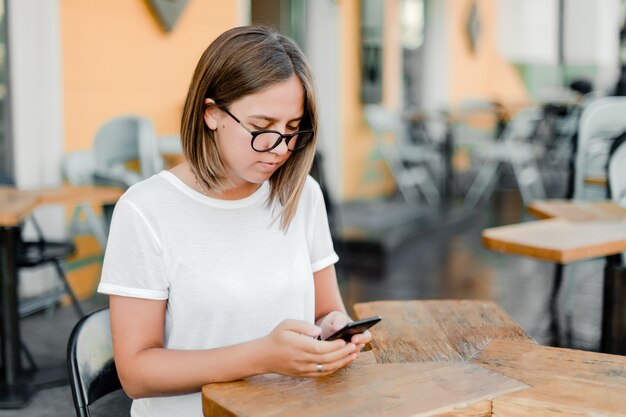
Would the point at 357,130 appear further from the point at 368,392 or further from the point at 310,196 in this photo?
the point at 368,392

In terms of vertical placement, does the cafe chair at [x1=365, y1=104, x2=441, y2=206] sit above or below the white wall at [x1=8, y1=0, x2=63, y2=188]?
below

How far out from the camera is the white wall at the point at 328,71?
759 cm

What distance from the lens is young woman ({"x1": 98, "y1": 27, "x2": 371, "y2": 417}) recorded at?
137 centimetres

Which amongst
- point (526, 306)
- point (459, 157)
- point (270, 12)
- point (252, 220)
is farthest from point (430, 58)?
point (252, 220)

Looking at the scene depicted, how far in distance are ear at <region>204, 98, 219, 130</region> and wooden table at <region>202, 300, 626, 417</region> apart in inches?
19.4

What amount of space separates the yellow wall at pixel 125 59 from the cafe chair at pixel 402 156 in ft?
8.38

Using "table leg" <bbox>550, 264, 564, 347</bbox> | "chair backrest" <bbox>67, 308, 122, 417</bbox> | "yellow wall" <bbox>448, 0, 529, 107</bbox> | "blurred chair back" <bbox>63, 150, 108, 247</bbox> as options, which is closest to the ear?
"chair backrest" <bbox>67, 308, 122, 417</bbox>

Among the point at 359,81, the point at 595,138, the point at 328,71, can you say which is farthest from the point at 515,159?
the point at 595,138

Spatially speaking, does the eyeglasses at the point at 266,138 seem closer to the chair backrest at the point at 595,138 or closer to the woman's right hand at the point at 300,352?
the woman's right hand at the point at 300,352

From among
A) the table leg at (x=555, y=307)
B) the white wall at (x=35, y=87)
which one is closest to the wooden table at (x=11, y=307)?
the white wall at (x=35, y=87)

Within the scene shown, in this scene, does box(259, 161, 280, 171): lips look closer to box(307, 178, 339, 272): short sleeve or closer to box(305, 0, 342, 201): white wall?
box(307, 178, 339, 272): short sleeve

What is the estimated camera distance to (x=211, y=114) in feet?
4.86

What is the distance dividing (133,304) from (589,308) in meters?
3.71

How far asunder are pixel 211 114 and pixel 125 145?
302 centimetres
